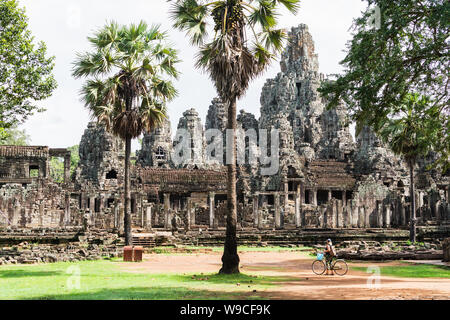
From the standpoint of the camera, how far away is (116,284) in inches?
512

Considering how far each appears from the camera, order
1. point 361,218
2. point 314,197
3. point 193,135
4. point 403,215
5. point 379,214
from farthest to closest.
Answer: point 193,135
point 314,197
point 403,215
point 379,214
point 361,218

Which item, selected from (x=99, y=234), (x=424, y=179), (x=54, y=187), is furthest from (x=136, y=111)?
(x=424, y=179)

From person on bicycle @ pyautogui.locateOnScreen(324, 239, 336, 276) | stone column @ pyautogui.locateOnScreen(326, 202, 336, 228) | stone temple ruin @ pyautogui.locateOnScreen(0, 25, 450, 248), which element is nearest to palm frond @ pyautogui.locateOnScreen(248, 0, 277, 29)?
person on bicycle @ pyautogui.locateOnScreen(324, 239, 336, 276)

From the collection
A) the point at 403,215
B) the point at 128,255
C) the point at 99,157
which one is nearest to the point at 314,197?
the point at 403,215

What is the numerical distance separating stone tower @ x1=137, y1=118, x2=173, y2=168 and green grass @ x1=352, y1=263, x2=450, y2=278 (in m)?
38.4

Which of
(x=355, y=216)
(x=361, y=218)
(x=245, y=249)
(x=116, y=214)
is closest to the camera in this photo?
(x=245, y=249)

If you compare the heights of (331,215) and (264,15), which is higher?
(264,15)

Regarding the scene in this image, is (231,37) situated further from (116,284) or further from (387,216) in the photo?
(387,216)

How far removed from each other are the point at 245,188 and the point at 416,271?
88.2 feet

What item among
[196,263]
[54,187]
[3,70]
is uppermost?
[3,70]

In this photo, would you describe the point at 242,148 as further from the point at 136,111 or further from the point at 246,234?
the point at 136,111

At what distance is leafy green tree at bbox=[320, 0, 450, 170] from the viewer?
13.4 m

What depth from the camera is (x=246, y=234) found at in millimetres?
29344

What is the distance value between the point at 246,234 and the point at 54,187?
74.5ft
